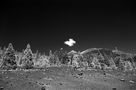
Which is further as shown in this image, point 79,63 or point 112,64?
point 112,64

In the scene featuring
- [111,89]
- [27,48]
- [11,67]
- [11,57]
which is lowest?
[111,89]

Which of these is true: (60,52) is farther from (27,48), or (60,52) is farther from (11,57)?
(11,57)

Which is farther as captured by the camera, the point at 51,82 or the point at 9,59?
the point at 9,59

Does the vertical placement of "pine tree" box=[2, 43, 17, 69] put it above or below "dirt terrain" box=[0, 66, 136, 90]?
above

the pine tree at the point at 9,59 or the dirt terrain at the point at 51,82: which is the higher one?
the pine tree at the point at 9,59

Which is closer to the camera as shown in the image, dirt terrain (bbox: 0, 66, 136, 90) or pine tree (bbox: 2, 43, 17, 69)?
dirt terrain (bbox: 0, 66, 136, 90)

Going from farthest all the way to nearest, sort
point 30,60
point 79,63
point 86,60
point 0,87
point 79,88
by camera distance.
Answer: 1. point 86,60
2. point 79,63
3. point 30,60
4. point 79,88
5. point 0,87

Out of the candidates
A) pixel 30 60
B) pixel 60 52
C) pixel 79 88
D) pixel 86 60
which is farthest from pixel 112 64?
pixel 79 88

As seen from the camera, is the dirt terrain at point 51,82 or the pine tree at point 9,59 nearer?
the dirt terrain at point 51,82

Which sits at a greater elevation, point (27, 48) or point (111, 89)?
point (27, 48)

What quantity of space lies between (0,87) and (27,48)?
123 ft

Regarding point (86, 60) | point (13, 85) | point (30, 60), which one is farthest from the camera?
point (86, 60)

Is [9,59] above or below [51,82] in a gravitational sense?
above

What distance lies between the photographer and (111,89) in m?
27.9
